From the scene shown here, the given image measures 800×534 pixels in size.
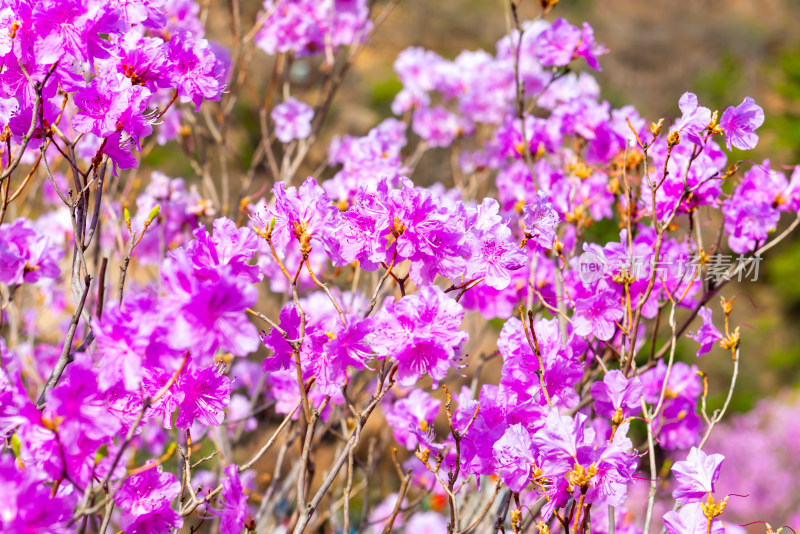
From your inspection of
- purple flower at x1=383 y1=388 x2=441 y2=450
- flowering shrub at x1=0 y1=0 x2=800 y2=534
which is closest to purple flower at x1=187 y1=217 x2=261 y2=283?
flowering shrub at x1=0 y1=0 x2=800 y2=534

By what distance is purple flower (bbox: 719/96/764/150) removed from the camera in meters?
1.32

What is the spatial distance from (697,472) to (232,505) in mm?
814

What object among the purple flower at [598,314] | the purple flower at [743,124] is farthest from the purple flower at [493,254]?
the purple flower at [743,124]

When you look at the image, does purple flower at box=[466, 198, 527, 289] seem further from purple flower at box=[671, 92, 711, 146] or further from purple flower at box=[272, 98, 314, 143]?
purple flower at box=[272, 98, 314, 143]

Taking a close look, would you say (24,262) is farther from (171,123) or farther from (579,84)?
(579,84)

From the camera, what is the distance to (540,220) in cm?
119

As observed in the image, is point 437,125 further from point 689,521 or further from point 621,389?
point 689,521

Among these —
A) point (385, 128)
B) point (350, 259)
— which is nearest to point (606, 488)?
point (350, 259)

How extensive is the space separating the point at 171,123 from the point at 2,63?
51.9 inches

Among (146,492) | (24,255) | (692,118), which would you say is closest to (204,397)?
(146,492)

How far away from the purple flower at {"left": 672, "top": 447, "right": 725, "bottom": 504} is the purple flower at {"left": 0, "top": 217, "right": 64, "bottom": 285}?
134 centimetres

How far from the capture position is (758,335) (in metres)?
10.4

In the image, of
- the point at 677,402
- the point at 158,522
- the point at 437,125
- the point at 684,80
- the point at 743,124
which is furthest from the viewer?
the point at 684,80

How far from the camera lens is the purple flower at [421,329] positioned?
0.97m
